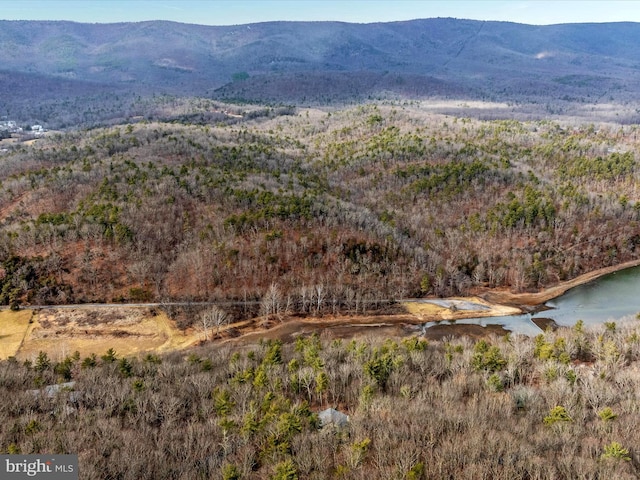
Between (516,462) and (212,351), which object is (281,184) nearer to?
(212,351)

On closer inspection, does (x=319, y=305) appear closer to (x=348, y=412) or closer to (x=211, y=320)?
(x=211, y=320)

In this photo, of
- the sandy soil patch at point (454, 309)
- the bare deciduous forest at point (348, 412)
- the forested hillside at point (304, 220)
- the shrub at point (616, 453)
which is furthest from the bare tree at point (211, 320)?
A: the shrub at point (616, 453)

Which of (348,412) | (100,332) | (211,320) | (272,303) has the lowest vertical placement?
(100,332)

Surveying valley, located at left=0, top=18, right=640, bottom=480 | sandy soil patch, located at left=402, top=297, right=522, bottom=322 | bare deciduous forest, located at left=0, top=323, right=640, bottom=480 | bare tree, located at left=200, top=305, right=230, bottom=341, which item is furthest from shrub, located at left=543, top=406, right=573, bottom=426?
bare tree, located at left=200, top=305, right=230, bottom=341

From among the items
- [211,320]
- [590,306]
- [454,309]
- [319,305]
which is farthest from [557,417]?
[590,306]

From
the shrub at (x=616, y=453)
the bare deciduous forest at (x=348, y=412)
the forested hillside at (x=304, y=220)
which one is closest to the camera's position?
the shrub at (x=616, y=453)

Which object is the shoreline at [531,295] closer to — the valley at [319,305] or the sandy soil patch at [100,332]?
the valley at [319,305]

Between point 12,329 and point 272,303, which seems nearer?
point 12,329

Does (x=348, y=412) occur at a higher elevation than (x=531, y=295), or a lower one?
higher
